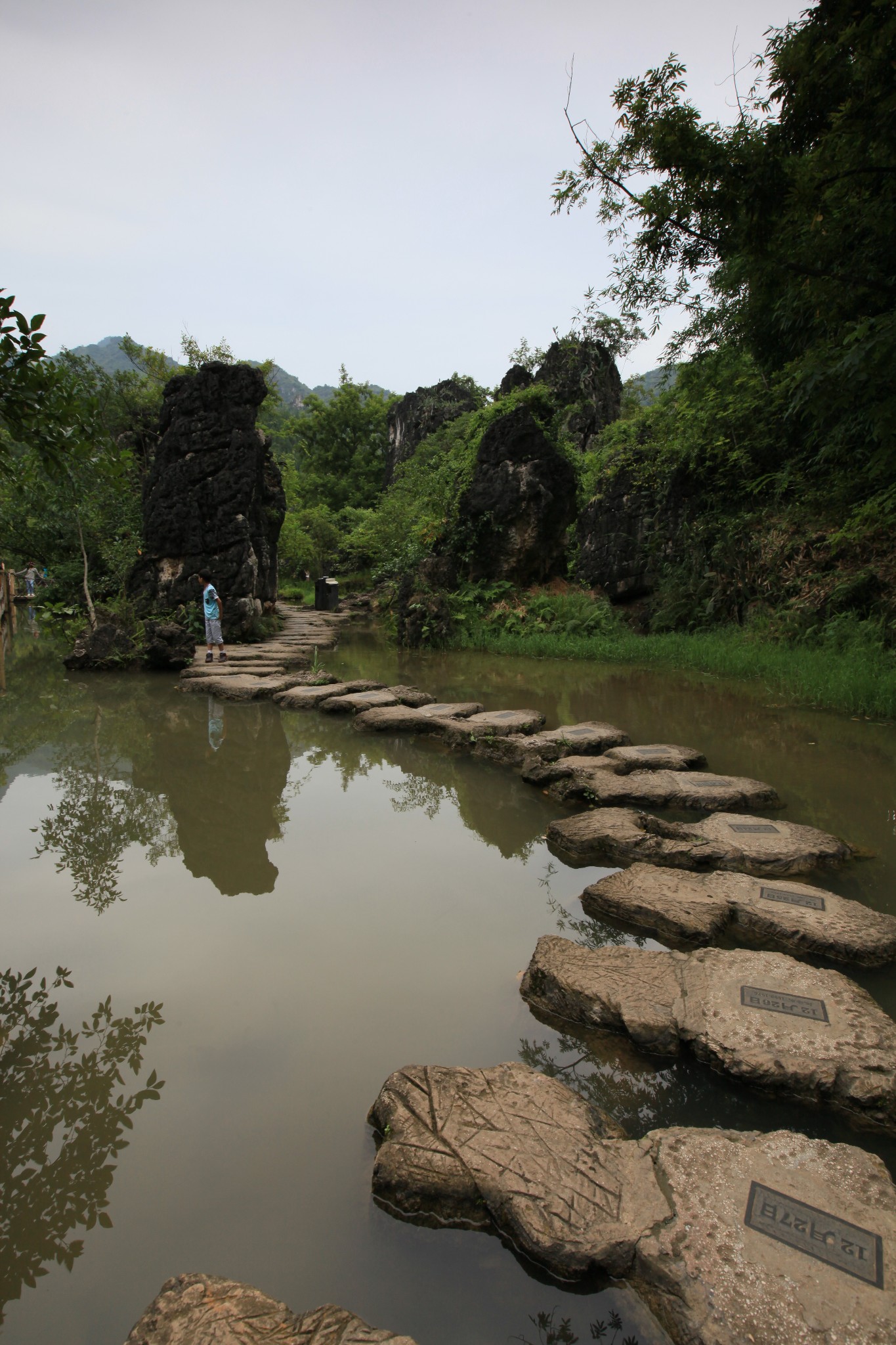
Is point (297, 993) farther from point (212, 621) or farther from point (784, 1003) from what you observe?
point (212, 621)

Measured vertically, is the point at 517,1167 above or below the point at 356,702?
below

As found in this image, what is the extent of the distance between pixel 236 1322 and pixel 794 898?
102 inches

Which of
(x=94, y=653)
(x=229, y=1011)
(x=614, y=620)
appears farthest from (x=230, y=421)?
(x=229, y=1011)

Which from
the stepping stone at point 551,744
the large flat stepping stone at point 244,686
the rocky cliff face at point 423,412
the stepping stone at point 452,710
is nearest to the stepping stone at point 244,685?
the large flat stepping stone at point 244,686

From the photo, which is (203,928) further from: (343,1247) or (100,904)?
(343,1247)

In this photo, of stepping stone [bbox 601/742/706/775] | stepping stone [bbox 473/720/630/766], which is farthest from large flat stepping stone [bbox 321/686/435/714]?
stepping stone [bbox 601/742/706/775]

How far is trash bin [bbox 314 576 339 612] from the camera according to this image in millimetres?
19547

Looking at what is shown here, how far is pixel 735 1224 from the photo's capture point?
1.59m

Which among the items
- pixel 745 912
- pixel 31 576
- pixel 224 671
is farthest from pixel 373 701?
pixel 31 576

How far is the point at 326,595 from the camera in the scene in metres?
19.7

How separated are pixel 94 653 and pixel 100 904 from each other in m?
8.22

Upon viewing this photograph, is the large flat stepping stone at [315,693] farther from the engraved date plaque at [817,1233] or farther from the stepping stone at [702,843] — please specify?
the engraved date plaque at [817,1233]

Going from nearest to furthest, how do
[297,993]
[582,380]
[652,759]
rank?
[297,993], [652,759], [582,380]

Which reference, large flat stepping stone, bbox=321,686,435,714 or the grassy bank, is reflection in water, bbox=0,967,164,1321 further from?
the grassy bank
